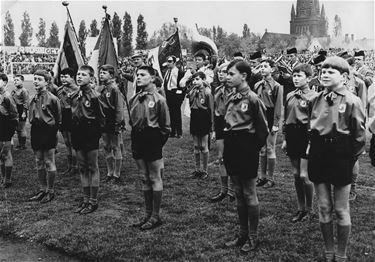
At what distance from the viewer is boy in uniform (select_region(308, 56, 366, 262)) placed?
4750mm

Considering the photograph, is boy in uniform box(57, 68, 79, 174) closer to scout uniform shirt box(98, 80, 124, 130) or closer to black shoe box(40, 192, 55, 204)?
scout uniform shirt box(98, 80, 124, 130)

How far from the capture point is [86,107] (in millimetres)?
7180

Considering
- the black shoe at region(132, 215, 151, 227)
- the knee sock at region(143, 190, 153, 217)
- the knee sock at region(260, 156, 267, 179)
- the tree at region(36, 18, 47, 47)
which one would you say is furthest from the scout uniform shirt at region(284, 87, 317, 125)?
the tree at region(36, 18, 47, 47)

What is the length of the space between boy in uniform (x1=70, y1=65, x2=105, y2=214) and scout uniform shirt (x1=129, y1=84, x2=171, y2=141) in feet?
3.42

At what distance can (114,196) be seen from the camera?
811 centimetres

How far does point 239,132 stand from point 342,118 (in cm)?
120

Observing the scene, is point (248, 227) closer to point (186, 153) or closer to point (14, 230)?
point (14, 230)

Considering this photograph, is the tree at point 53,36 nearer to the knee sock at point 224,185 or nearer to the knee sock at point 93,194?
the knee sock at point 93,194

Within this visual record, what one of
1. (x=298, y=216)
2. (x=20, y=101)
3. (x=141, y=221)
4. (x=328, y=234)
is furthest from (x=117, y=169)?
(x=328, y=234)

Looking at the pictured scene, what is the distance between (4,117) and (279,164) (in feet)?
19.2

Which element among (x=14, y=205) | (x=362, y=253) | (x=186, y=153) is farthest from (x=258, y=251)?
(x=186, y=153)

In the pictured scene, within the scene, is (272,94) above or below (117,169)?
above

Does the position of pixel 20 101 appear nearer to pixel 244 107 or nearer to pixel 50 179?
pixel 50 179

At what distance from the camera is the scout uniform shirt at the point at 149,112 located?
633cm
